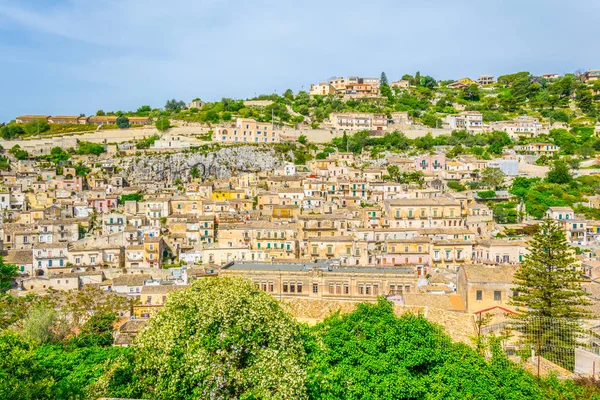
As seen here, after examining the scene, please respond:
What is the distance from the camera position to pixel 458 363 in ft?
52.0

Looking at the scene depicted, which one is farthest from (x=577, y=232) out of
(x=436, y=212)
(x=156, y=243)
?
(x=156, y=243)

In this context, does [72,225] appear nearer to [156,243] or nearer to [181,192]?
[156,243]

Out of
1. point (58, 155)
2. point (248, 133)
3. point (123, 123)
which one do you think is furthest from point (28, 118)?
point (248, 133)

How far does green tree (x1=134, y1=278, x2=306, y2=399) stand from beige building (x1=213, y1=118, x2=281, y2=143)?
65.9 metres

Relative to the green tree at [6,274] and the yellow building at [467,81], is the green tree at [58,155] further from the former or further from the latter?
the yellow building at [467,81]

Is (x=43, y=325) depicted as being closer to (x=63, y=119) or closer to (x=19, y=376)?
(x=19, y=376)

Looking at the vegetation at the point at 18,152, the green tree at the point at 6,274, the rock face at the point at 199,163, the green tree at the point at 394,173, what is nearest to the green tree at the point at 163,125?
the rock face at the point at 199,163

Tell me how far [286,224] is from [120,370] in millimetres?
29646

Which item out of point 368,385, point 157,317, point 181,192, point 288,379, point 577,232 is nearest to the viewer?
point 288,379

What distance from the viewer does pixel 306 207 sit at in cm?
5322

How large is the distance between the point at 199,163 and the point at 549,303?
55.0 metres

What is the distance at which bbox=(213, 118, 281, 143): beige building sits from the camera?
81.6 m

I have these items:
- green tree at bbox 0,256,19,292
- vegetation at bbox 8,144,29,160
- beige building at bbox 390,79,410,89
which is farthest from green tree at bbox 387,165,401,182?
beige building at bbox 390,79,410,89

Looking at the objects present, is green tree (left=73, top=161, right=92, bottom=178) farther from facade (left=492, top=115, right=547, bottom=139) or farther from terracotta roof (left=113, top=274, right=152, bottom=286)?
facade (left=492, top=115, right=547, bottom=139)
